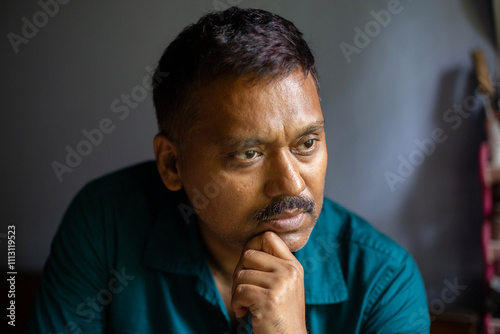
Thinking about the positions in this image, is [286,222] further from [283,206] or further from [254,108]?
[254,108]

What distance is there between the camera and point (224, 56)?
1.12 m

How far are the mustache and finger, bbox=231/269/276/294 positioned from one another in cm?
14

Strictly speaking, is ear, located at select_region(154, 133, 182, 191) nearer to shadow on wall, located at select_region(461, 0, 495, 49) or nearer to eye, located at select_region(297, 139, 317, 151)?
eye, located at select_region(297, 139, 317, 151)

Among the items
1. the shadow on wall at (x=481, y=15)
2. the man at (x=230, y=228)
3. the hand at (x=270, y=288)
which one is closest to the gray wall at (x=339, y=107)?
the shadow on wall at (x=481, y=15)

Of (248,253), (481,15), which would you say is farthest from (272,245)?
(481,15)

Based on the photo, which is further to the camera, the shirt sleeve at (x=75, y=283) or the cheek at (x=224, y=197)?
the shirt sleeve at (x=75, y=283)

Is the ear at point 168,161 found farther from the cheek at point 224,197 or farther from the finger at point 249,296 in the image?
the finger at point 249,296

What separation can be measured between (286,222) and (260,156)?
0.18 meters

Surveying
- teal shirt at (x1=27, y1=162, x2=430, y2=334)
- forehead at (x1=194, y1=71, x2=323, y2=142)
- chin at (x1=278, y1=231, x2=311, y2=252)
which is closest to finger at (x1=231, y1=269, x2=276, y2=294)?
chin at (x1=278, y1=231, x2=311, y2=252)

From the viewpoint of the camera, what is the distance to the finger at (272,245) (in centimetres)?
112

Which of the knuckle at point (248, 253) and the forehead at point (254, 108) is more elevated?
the forehead at point (254, 108)

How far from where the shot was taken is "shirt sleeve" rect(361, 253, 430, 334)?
124cm

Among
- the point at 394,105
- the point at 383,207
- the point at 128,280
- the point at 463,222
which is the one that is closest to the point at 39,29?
the point at 128,280

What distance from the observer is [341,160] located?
2238 mm
